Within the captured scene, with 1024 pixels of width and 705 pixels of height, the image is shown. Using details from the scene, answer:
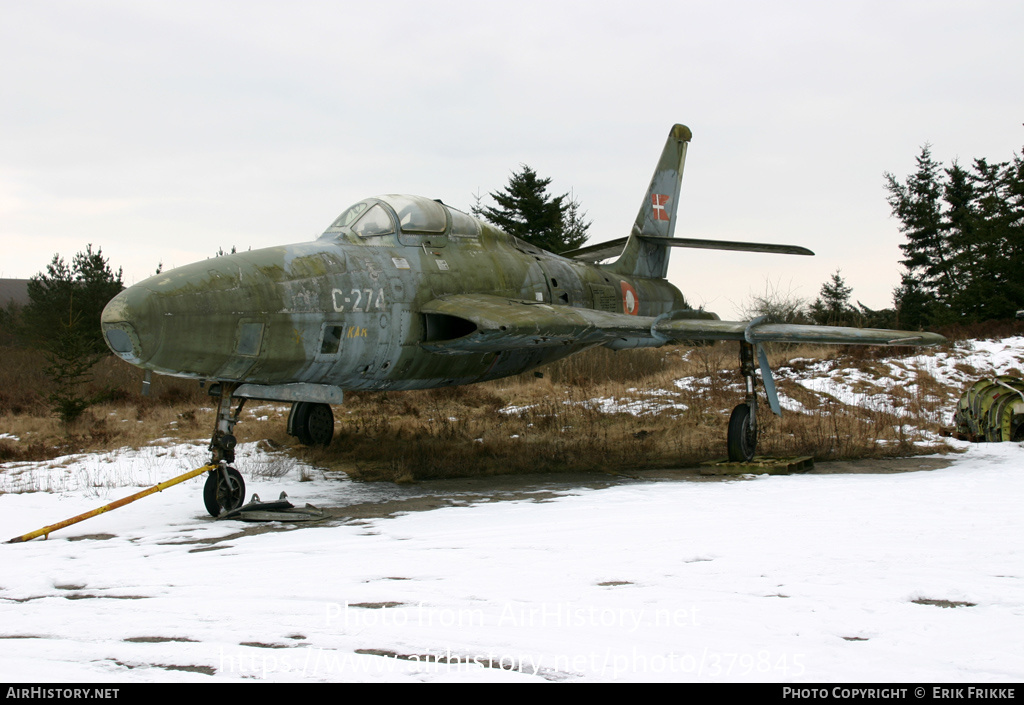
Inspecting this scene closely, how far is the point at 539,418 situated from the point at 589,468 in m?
4.25

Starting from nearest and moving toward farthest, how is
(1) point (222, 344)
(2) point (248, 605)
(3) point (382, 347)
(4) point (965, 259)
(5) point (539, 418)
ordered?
(2) point (248, 605) → (1) point (222, 344) → (3) point (382, 347) → (5) point (539, 418) → (4) point (965, 259)

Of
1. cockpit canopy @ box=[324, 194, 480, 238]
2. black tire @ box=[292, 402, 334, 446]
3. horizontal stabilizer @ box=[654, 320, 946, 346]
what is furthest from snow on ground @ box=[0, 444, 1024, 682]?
black tire @ box=[292, 402, 334, 446]

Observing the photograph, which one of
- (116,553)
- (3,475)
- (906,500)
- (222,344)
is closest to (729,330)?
(906,500)

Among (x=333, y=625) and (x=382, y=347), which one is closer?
(x=333, y=625)

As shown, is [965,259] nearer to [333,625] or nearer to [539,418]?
[539,418]

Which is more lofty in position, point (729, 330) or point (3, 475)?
point (729, 330)

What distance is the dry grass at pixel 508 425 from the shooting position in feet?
37.9

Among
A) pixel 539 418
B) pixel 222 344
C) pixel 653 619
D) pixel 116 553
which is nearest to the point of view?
pixel 653 619

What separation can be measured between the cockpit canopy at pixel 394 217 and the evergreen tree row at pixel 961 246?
2761cm

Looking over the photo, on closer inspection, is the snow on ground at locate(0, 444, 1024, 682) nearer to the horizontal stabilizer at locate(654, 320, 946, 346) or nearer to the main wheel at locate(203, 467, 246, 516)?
the main wheel at locate(203, 467, 246, 516)

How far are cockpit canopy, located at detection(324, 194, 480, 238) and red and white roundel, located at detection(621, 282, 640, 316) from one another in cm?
425

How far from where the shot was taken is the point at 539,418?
14992 millimetres

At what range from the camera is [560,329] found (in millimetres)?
9000

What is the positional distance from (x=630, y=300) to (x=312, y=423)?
5.87m
